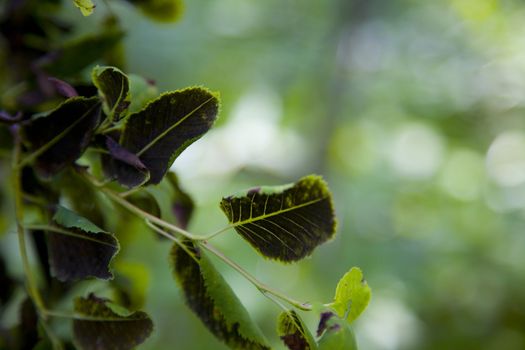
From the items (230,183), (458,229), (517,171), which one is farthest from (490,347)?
(230,183)

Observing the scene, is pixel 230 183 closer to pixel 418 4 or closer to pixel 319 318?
pixel 418 4

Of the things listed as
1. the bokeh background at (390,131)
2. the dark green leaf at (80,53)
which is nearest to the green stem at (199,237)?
the dark green leaf at (80,53)

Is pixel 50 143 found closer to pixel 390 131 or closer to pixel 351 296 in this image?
pixel 351 296

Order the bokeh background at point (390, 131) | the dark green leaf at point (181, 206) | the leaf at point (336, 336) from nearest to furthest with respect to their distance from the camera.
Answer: the leaf at point (336, 336) < the dark green leaf at point (181, 206) < the bokeh background at point (390, 131)

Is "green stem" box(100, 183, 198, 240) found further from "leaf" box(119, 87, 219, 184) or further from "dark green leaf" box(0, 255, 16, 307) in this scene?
"dark green leaf" box(0, 255, 16, 307)

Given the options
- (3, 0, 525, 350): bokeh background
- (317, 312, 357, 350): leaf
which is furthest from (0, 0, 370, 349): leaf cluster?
(3, 0, 525, 350): bokeh background

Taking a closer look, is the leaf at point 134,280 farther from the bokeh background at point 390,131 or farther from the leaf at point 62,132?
the bokeh background at point 390,131
